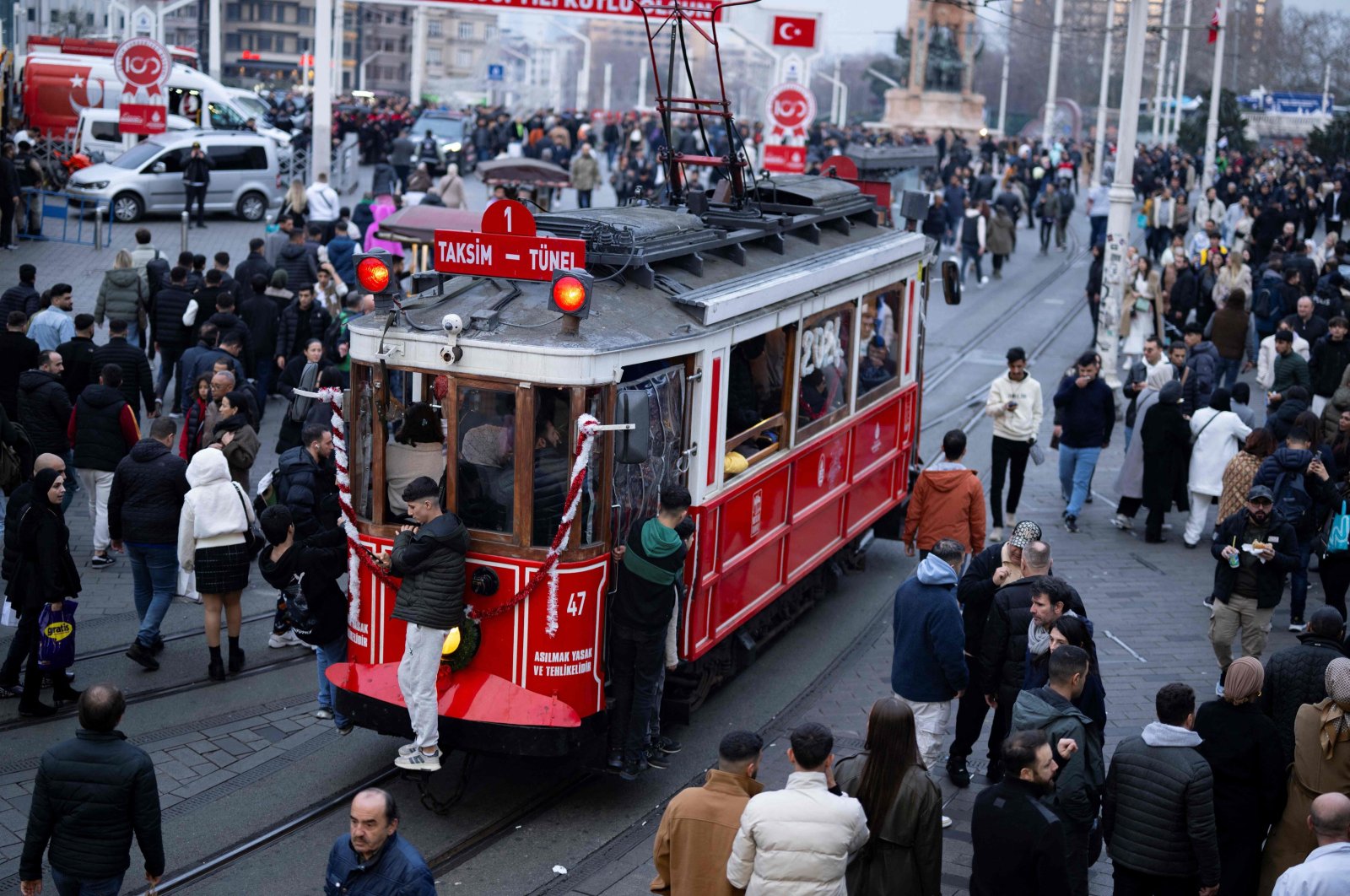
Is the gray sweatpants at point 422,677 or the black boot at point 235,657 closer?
the gray sweatpants at point 422,677

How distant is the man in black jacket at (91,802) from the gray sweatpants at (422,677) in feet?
6.09

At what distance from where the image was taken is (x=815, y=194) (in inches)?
493

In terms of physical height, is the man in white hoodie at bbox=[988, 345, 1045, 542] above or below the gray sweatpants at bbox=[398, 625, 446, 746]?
above

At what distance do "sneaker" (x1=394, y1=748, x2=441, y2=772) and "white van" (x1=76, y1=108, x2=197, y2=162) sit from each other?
2618 cm

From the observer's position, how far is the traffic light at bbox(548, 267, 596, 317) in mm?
8109

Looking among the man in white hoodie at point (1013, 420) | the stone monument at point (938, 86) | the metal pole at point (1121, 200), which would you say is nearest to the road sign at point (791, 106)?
the metal pole at point (1121, 200)

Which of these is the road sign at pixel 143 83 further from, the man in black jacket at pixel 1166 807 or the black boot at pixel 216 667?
the man in black jacket at pixel 1166 807

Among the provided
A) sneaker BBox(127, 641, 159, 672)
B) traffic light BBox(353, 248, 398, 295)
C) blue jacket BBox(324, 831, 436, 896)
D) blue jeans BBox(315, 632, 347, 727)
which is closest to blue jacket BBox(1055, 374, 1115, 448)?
blue jeans BBox(315, 632, 347, 727)

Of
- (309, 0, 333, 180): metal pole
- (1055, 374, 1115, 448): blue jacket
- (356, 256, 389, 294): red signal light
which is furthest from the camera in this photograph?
(309, 0, 333, 180): metal pole

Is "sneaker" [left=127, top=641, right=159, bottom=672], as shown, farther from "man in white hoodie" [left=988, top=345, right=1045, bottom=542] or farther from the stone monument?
the stone monument

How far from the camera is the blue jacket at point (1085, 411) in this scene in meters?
14.5

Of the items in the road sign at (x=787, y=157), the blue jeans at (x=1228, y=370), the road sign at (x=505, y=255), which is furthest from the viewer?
the road sign at (x=787, y=157)

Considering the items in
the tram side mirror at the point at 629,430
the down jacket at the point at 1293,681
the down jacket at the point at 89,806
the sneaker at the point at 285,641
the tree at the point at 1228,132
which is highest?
the tree at the point at 1228,132

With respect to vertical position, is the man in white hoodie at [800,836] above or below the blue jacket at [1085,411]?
below
